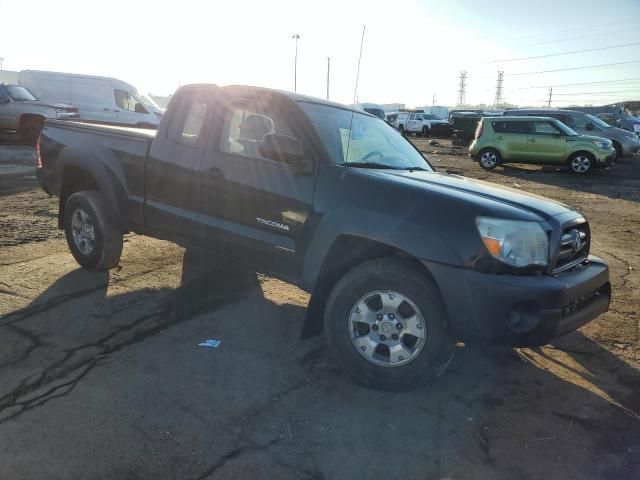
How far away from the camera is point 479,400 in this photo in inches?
125

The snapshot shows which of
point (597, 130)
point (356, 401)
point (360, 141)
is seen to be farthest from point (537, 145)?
point (356, 401)

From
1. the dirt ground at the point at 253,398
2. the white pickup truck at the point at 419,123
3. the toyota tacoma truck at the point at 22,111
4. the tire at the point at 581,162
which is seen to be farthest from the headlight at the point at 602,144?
the white pickup truck at the point at 419,123

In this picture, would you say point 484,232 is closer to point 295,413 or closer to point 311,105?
point 295,413

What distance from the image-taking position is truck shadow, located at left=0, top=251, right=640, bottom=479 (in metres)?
2.56

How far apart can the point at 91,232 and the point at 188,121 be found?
5.11ft

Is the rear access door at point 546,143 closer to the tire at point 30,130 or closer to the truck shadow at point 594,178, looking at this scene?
the truck shadow at point 594,178

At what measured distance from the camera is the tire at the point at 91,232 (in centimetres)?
477

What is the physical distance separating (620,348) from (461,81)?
397 feet

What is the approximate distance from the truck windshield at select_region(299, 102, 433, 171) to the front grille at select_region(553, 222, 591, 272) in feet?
4.32

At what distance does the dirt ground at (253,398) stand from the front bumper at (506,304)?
21.3 inches

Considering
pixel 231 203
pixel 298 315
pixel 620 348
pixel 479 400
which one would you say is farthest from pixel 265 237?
pixel 620 348

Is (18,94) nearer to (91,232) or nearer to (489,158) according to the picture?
(91,232)

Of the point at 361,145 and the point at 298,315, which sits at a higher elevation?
the point at 361,145

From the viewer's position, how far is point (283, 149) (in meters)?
3.36
